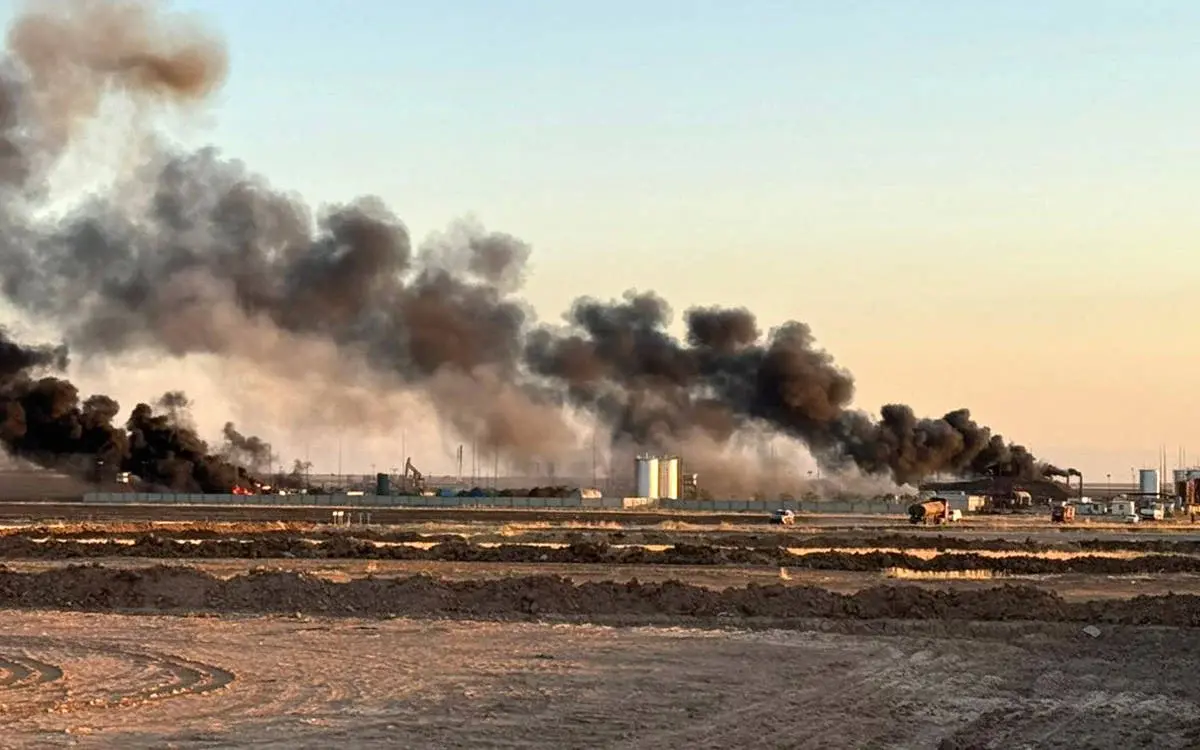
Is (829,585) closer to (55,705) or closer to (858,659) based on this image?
(858,659)

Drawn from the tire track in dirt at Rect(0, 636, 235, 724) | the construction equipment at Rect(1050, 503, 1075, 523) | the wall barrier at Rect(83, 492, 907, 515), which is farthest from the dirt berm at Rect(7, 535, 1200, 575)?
the wall barrier at Rect(83, 492, 907, 515)

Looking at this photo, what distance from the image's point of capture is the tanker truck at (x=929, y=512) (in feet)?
350

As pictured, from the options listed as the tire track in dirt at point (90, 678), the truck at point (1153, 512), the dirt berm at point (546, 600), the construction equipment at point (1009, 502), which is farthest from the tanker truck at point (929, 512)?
the tire track in dirt at point (90, 678)

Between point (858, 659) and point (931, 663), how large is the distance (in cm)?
124

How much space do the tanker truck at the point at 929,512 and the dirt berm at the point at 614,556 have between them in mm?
44833

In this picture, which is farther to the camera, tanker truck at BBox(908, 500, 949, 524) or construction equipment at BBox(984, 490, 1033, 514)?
construction equipment at BBox(984, 490, 1033, 514)

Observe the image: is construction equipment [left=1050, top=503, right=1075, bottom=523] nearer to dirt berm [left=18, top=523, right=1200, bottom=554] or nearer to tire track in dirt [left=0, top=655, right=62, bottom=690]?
dirt berm [left=18, top=523, right=1200, bottom=554]

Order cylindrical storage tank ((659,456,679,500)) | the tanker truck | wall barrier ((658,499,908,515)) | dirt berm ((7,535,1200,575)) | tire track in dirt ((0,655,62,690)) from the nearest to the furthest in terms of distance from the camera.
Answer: tire track in dirt ((0,655,62,690)) → dirt berm ((7,535,1200,575)) → the tanker truck → wall barrier ((658,499,908,515)) → cylindrical storage tank ((659,456,679,500))

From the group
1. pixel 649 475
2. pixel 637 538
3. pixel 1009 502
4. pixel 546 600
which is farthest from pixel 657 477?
pixel 546 600

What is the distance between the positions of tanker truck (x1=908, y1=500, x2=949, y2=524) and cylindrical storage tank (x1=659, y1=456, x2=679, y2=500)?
47672 millimetres

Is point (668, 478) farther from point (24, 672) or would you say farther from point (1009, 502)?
point (24, 672)

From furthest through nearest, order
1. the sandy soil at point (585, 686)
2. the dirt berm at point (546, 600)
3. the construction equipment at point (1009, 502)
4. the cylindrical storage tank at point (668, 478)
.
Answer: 1. the cylindrical storage tank at point (668, 478)
2. the construction equipment at point (1009, 502)
3. the dirt berm at point (546, 600)
4. the sandy soil at point (585, 686)

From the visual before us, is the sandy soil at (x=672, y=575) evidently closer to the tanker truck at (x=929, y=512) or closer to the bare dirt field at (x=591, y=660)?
the bare dirt field at (x=591, y=660)

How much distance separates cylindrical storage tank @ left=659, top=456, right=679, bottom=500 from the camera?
155 metres
